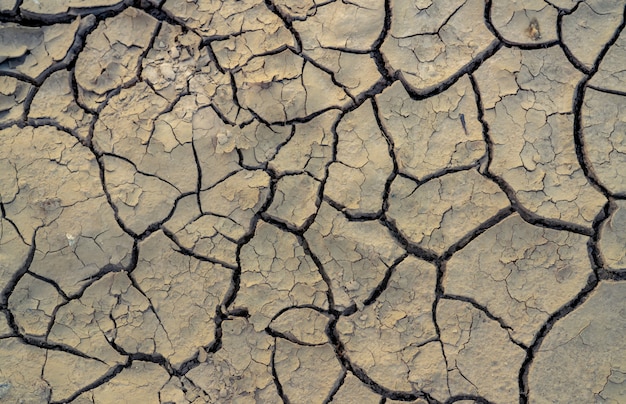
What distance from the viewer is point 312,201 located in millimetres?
2635

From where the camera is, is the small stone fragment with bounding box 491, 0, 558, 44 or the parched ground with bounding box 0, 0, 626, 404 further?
the small stone fragment with bounding box 491, 0, 558, 44

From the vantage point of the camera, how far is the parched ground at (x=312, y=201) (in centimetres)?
254

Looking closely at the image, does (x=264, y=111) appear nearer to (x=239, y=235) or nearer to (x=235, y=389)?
(x=239, y=235)

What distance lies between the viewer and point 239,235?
2621mm

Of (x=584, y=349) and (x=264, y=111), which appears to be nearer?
(x=584, y=349)

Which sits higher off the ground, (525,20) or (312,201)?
(525,20)

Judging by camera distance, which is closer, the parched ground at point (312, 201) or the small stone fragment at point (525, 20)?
the parched ground at point (312, 201)

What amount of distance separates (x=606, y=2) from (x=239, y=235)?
2079 mm

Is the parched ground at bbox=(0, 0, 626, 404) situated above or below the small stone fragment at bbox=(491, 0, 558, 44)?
below

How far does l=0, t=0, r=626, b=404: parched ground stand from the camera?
2545mm

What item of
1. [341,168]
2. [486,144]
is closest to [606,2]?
[486,144]

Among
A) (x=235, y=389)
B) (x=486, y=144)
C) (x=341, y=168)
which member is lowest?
(x=235, y=389)

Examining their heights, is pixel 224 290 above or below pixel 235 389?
above

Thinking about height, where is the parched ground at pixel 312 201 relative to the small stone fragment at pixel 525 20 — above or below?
below
